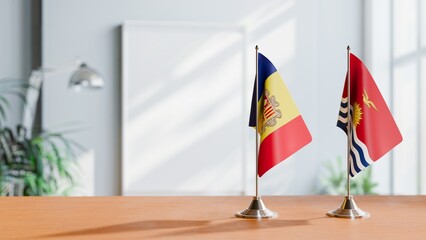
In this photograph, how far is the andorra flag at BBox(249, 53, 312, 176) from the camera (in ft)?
5.09

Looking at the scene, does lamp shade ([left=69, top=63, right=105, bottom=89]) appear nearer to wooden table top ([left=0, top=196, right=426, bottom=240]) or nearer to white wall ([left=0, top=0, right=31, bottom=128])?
white wall ([left=0, top=0, right=31, bottom=128])

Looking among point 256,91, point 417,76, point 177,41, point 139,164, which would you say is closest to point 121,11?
point 177,41

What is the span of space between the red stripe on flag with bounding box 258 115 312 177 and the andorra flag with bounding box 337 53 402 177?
125 mm

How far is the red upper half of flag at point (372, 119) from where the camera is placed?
5.16 feet

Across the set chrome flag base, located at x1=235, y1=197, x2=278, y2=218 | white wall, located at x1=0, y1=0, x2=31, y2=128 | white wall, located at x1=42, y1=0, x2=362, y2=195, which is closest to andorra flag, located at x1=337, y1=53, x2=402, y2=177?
chrome flag base, located at x1=235, y1=197, x2=278, y2=218

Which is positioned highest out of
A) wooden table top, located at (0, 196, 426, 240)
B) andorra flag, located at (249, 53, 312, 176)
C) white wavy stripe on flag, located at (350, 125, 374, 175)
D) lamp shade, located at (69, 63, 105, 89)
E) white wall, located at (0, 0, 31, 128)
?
white wall, located at (0, 0, 31, 128)

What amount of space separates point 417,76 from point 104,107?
8.96 feet

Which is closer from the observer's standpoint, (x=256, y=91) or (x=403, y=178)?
(x=256, y=91)

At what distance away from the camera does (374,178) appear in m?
6.07

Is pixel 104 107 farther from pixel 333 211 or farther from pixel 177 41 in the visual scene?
pixel 333 211

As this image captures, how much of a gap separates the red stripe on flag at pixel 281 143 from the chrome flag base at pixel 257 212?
0.26 feet

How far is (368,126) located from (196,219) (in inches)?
18.5

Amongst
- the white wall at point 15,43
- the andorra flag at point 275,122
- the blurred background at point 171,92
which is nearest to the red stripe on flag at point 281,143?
the andorra flag at point 275,122

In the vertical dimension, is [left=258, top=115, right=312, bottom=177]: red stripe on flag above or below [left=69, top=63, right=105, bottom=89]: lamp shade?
below
